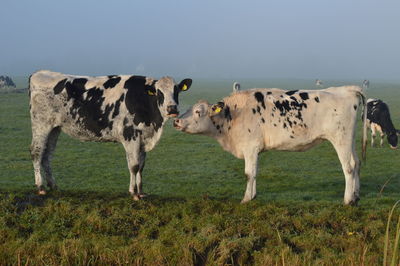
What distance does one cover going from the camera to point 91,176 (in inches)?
527

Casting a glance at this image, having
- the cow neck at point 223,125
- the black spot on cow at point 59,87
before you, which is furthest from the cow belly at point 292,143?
the black spot on cow at point 59,87

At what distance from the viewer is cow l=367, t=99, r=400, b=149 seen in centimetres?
1912

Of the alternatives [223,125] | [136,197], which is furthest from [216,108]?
[136,197]

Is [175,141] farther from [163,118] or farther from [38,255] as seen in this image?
[38,255]

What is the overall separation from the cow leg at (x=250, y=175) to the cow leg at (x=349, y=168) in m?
1.56

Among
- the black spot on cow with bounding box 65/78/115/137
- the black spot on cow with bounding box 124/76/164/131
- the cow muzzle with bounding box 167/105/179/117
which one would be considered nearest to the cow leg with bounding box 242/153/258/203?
the cow muzzle with bounding box 167/105/179/117

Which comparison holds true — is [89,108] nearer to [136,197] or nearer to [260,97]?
[136,197]

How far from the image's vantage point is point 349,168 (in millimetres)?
8305

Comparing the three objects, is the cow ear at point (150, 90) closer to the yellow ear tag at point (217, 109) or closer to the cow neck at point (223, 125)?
the yellow ear tag at point (217, 109)

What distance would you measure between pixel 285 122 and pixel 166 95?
2.32 m

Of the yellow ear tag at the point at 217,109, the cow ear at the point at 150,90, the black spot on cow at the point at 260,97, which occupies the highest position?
the cow ear at the point at 150,90

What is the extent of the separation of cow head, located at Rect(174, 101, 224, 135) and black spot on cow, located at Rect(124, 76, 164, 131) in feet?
2.33

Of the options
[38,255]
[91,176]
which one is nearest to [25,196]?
[38,255]

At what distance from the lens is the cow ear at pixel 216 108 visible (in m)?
8.88
